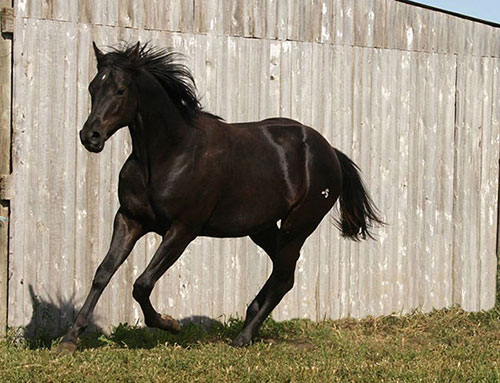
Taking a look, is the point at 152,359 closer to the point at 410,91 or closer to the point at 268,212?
the point at 268,212

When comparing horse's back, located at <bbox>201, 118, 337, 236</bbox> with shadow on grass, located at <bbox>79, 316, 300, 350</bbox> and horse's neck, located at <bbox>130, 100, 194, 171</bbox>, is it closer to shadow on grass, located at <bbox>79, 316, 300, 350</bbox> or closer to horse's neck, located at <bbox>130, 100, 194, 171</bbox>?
horse's neck, located at <bbox>130, 100, 194, 171</bbox>

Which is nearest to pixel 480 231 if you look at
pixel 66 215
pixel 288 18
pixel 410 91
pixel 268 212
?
pixel 410 91

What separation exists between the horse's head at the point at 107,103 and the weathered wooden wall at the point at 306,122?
1.46 metres

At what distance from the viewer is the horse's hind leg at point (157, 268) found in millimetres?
7719

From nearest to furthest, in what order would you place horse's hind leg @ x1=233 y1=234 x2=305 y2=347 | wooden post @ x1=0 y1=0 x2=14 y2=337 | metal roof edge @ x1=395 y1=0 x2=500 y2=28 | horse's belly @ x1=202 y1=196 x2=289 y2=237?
horse's belly @ x1=202 y1=196 x2=289 y2=237 → wooden post @ x1=0 y1=0 x2=14 y2=337 → horse's hind leg @ x1=233 y1=234 x2=305 y2=347 → metal roof edge @ x1=395 y1=0 x2=500 y2=28

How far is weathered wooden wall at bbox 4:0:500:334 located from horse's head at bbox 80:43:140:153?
4.78 feet

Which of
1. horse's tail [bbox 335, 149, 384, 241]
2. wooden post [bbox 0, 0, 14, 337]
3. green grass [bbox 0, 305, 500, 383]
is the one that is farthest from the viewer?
horse's tail [bbox 335, 149, 384, 241]

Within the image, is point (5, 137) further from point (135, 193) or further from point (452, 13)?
point (452, 13)

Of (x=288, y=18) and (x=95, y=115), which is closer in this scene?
(x=95, y=115)

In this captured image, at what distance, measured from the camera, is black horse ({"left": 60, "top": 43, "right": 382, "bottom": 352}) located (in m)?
7.66

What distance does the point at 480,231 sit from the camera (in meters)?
12.2

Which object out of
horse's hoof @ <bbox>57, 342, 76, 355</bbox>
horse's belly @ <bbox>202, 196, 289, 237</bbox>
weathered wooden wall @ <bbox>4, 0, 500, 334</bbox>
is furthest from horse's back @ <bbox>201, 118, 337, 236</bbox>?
horse's hoof @ <bbox>57, 342, 76, 355</bbox>

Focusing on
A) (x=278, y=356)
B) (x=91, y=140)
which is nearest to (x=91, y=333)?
(x=278, y=356)

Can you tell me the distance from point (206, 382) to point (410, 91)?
5.50 meters
